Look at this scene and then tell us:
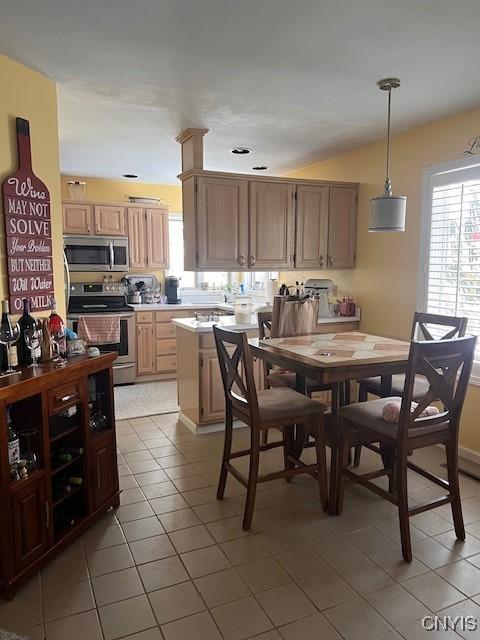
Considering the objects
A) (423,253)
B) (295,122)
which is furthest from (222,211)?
(423,253)

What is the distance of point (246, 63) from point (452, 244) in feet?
6.39

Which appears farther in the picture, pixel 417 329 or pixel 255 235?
pixel 255 235

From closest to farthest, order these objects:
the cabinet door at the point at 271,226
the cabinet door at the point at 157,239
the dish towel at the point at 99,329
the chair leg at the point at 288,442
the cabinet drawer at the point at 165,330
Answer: the chair leg at the point at 288,442 < the cabinet door at the point at 271,226 < the dish towel at the point at 99,329 < the cabinet drawer at the point at 165,330 < the cabinet door at the point at 157,239

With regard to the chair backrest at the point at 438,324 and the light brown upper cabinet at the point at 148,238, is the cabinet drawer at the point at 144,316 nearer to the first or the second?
the light brown upper cabinet at the point at 148,238

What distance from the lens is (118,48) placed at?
2.29 meters

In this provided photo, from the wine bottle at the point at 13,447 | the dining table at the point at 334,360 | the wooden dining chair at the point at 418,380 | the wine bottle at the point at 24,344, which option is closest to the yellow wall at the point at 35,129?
the wine bottle at the point at 24,344

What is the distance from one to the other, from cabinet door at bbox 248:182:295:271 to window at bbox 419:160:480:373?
120 centimetres

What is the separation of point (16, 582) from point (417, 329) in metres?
3.06

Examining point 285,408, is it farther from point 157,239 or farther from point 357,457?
point 157,239

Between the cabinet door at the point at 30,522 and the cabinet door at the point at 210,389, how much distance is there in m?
1.76

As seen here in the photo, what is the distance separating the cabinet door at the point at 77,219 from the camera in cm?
531

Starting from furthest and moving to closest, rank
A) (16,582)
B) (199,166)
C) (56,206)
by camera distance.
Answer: (199,166) < (56,206) < (16,582)

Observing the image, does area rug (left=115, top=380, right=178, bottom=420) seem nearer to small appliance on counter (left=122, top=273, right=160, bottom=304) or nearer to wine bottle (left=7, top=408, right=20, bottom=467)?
Answer: small appliance on counter (left=122, top=273, right=160, bottom=304)

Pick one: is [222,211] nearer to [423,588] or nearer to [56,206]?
[56,206]
